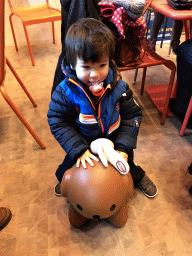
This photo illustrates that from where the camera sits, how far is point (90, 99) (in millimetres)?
765

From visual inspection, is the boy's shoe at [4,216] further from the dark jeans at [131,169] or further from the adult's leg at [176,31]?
the adult's leg at [176,31]

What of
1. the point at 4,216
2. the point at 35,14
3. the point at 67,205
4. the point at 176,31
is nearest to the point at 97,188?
the point at 67,205

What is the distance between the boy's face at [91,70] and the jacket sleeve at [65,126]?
A: 0.41ft

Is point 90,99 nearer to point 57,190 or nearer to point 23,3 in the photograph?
point 57,190

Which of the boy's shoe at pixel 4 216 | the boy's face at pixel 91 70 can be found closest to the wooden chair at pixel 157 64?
the boy's face at pixel 91 70

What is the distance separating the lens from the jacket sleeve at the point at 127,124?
0.83 m

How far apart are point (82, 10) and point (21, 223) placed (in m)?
1.04

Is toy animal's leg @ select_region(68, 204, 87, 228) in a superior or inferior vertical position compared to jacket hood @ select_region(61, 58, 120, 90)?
inferior

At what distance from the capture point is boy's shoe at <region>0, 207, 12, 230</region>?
0.97m

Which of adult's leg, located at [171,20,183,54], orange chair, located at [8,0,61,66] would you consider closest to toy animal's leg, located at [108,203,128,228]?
adult's leg, located at [171,20,183,54]

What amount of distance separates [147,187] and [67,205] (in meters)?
0.41

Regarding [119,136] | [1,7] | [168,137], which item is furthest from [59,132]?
[168,137]

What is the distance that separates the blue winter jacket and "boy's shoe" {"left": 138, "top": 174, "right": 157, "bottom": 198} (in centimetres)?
33

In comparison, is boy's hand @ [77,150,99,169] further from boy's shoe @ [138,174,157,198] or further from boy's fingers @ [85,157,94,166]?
boy's shoe @ [138,174,157,198]
